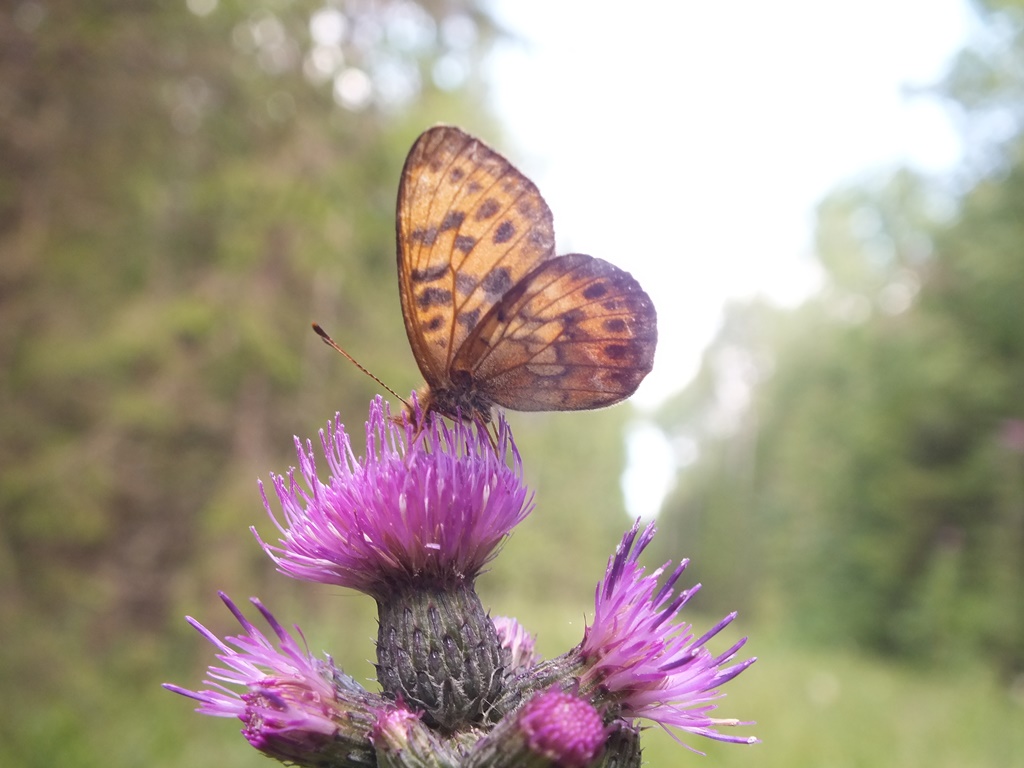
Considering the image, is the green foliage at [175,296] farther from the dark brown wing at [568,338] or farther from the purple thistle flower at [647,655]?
the purple thistle flower at [647,655]

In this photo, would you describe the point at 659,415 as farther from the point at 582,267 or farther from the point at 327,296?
the point at 582,267

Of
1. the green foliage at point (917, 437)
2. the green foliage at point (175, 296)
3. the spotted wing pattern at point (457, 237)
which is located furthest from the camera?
the green foliage at point (917, 437)

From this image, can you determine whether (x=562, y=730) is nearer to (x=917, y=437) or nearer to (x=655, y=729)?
(x=655, y=729)

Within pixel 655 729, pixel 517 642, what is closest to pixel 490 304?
pixel 517 642

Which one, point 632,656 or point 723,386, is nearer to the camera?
point 632,656

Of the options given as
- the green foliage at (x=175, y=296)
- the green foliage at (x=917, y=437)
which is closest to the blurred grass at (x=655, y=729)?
the green foliage at (x=175, y=296)

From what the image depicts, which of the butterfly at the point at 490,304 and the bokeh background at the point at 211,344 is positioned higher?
the bokeh background at the point at 211,344

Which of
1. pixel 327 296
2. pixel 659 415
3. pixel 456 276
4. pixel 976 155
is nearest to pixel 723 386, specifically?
pixel 659 415
